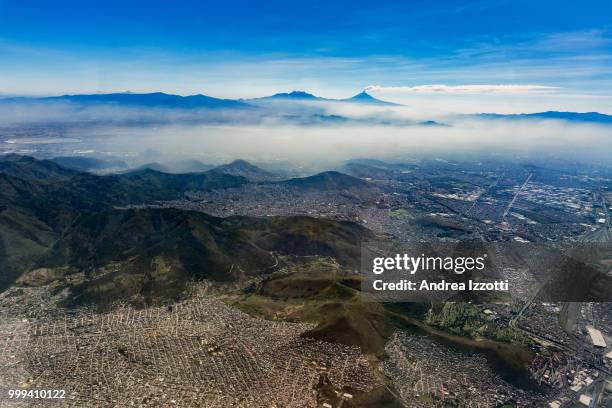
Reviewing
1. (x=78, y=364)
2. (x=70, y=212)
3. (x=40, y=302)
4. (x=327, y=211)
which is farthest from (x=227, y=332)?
(x=327, y=211)

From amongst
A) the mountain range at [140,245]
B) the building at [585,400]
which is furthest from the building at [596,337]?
the mountain range at [140,245]

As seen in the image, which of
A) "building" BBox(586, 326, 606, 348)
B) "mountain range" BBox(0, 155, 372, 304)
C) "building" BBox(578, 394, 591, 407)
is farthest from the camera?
"mountain range" BBox(0, 155, 372, 304)

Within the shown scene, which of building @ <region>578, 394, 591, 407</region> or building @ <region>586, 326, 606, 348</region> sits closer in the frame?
building @ <region>578, 394, 591, 407</region>

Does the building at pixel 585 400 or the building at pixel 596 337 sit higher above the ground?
the building at pixel 585 400

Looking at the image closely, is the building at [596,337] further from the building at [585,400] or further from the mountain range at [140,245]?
the mountain range at [140,245]

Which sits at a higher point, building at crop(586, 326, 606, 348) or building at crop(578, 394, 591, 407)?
building at crop(578, 394, 591, 407)

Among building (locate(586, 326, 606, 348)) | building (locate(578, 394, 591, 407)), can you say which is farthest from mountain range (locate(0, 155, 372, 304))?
building (locate(578, 394, 591, 407))

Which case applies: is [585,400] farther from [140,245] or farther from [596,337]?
[140,245]

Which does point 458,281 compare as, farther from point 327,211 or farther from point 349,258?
point 327,211

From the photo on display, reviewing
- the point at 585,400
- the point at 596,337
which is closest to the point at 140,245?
the point at 585,400

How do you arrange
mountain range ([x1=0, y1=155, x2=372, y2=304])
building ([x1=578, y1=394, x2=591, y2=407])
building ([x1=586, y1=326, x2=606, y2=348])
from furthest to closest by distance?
mountain range ([x1=0, y1=155, x2=372, y2=304]) → building ([x1=586, y1=326, x2=606, y2=348]) → building ([x1=578, y1=394, x2=591, y2=407])

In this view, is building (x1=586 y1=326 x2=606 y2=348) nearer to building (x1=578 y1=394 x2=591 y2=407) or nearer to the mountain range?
building (x1=578 y1=394 x2=591 y2=407)
